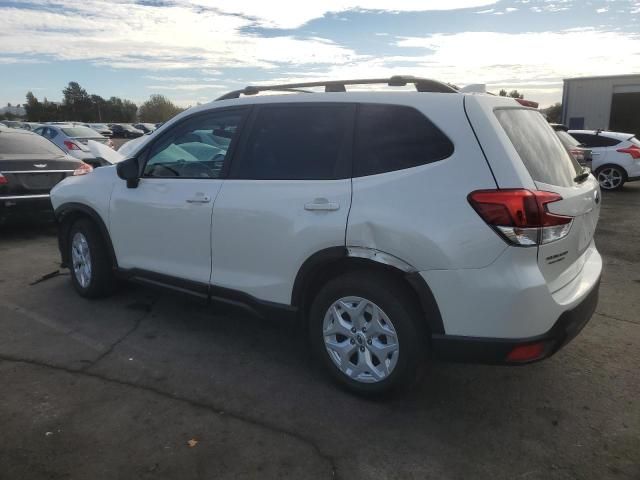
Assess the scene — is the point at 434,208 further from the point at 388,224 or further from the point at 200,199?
the point at 200,199

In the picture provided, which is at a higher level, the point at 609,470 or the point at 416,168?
the point at 416,168

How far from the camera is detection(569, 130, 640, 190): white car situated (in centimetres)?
1288

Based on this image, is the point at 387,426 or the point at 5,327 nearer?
the point at 387,426

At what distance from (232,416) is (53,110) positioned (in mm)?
86050

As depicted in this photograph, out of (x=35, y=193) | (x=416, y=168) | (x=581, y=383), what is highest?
(x=416, y=168)

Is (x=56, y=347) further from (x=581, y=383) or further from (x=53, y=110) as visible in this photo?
(x=53, y=110)

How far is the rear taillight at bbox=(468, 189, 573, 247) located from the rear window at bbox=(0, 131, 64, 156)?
7.40m

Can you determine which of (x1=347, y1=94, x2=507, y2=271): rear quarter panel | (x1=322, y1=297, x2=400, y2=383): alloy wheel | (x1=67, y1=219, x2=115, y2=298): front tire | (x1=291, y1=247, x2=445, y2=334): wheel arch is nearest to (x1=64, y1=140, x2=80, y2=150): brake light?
(x1=67, y1=219, x2=115, y2=298): front tire

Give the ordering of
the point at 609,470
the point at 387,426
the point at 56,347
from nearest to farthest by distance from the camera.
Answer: the point at 609,470 < the point at 387,426 < the point at 56,347

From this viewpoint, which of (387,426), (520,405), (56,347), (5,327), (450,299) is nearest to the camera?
(450,299)

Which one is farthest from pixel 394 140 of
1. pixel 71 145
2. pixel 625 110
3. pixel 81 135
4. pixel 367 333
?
pixel 625 110

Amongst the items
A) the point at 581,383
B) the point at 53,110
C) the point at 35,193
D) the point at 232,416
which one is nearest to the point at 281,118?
the point at 232,416

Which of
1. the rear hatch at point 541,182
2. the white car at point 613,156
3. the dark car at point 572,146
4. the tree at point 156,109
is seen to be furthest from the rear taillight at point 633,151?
the tree at point 156,109

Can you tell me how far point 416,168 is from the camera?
2961mm
